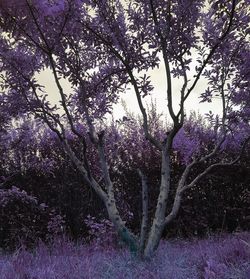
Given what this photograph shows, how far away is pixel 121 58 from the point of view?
18.2 feet

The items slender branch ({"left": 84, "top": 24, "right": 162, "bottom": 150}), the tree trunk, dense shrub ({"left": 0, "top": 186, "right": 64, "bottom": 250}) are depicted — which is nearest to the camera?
the tree trunk

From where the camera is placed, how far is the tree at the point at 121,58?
17.6ft

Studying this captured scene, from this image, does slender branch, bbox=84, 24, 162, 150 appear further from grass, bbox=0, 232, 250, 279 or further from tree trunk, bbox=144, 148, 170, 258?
grass, bbox=0, 232, 250, 279

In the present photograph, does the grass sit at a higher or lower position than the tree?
lower

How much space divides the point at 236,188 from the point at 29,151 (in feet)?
13.4

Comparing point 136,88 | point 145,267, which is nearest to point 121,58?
point 136,88

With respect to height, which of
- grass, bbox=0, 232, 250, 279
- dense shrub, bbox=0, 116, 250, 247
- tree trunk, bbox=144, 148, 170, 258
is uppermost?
dense shrub, bbox=0, 116, 250, 247

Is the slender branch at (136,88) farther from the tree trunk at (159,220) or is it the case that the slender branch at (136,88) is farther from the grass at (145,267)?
the grass at (145,267)

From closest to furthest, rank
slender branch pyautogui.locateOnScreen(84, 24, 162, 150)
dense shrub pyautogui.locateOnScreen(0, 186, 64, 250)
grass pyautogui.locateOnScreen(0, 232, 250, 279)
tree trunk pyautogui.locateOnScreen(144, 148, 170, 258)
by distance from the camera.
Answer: grass pyautogui.locateOnScreen(0, 232, 250, 279) → tree trunk pyautogui.locateOnScreen(144, 148, 170, 258) → slender branch pyautogui.locateOnScreen(84, 24, 162, 150) → dense shrub pyautogui.locateOnScreen(0, 186, 64, 250)

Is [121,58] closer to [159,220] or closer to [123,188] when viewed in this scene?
[159,220]

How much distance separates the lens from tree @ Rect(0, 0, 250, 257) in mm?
5371

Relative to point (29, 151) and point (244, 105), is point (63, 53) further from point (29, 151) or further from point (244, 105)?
point (29, 151)

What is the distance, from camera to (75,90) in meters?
6.23

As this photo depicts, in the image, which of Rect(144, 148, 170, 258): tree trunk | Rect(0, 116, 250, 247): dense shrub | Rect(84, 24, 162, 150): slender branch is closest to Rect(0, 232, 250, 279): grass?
Rect(144, 148, 170, 258): tree trunk
